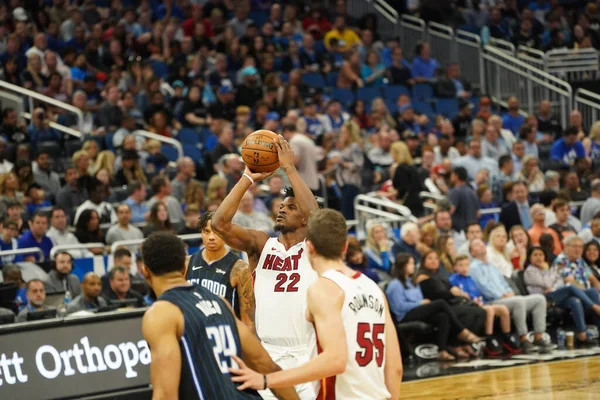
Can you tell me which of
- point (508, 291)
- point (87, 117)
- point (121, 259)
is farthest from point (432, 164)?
point (121, 259)

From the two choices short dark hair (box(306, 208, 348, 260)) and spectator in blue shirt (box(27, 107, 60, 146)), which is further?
spectator in blue shirt (box(27, 107, 60, 146))

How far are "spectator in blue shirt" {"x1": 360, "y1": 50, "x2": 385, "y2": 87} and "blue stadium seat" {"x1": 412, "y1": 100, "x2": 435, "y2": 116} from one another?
2.46 feet

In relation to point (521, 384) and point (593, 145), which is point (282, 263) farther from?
point (593, 145)

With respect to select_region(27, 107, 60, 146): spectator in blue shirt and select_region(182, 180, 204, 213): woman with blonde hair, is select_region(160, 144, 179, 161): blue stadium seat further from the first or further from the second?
select_region(182, 180, 204, 213): woman with blonde hair

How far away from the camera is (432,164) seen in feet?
54.3

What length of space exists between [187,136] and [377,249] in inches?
180

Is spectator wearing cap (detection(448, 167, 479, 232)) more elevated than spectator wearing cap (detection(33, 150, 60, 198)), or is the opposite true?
spectator wearing cap (detection(33, 150, 60, 198))

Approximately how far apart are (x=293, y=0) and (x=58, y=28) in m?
5.96

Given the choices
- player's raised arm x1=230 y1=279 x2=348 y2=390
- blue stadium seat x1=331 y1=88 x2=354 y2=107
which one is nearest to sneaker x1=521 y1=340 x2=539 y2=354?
blue stadium seat x1=331 y1=88 x2=354 y2=107

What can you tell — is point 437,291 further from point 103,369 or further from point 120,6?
point 120,6

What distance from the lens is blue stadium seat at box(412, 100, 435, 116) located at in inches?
784

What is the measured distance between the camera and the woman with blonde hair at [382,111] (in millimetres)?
18188

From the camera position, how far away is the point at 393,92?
2005 cm

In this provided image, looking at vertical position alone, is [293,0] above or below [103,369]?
above
